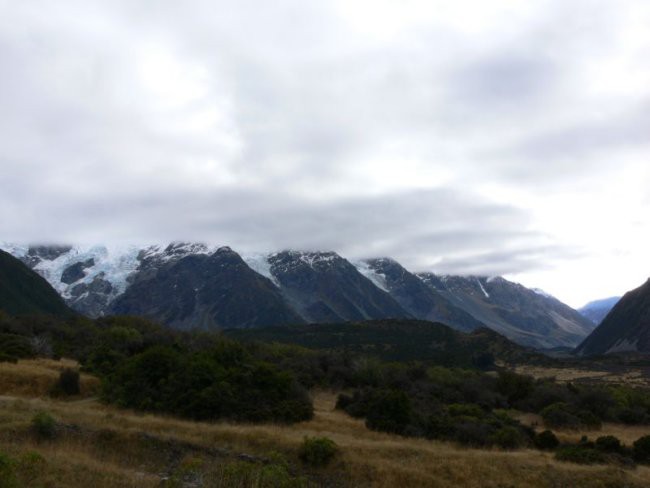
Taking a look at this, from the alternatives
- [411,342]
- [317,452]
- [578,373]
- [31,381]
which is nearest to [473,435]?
[317,452]

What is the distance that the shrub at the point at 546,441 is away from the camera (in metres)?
35.1

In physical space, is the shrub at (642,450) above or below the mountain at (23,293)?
below

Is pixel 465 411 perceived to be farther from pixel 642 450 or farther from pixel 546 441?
pixel 642 450

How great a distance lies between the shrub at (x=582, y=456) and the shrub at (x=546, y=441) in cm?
388

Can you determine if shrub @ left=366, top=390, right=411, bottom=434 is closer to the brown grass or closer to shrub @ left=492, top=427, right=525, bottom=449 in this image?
shrub @ left=492, top=427, right=525, bottom=449

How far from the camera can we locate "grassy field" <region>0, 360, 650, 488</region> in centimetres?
1961

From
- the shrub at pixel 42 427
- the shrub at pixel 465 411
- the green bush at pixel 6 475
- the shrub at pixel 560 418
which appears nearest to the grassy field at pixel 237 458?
the shrub at pixel 42 427

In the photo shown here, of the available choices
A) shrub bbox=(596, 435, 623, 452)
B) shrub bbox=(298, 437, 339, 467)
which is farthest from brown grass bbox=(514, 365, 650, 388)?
shrub bbox=(298, 437, 339, 467)

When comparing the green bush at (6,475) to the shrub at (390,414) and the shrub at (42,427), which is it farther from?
the shrub at (390,414)

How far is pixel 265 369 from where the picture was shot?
118 ft

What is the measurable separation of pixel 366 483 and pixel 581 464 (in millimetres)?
12776

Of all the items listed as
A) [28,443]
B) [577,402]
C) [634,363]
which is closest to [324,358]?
[577,402]

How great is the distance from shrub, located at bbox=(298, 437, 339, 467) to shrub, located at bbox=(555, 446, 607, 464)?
13290mm

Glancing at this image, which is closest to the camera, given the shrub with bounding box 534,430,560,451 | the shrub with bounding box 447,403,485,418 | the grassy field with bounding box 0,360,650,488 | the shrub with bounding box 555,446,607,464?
the grassy field with bounding box 0,360,650,488
